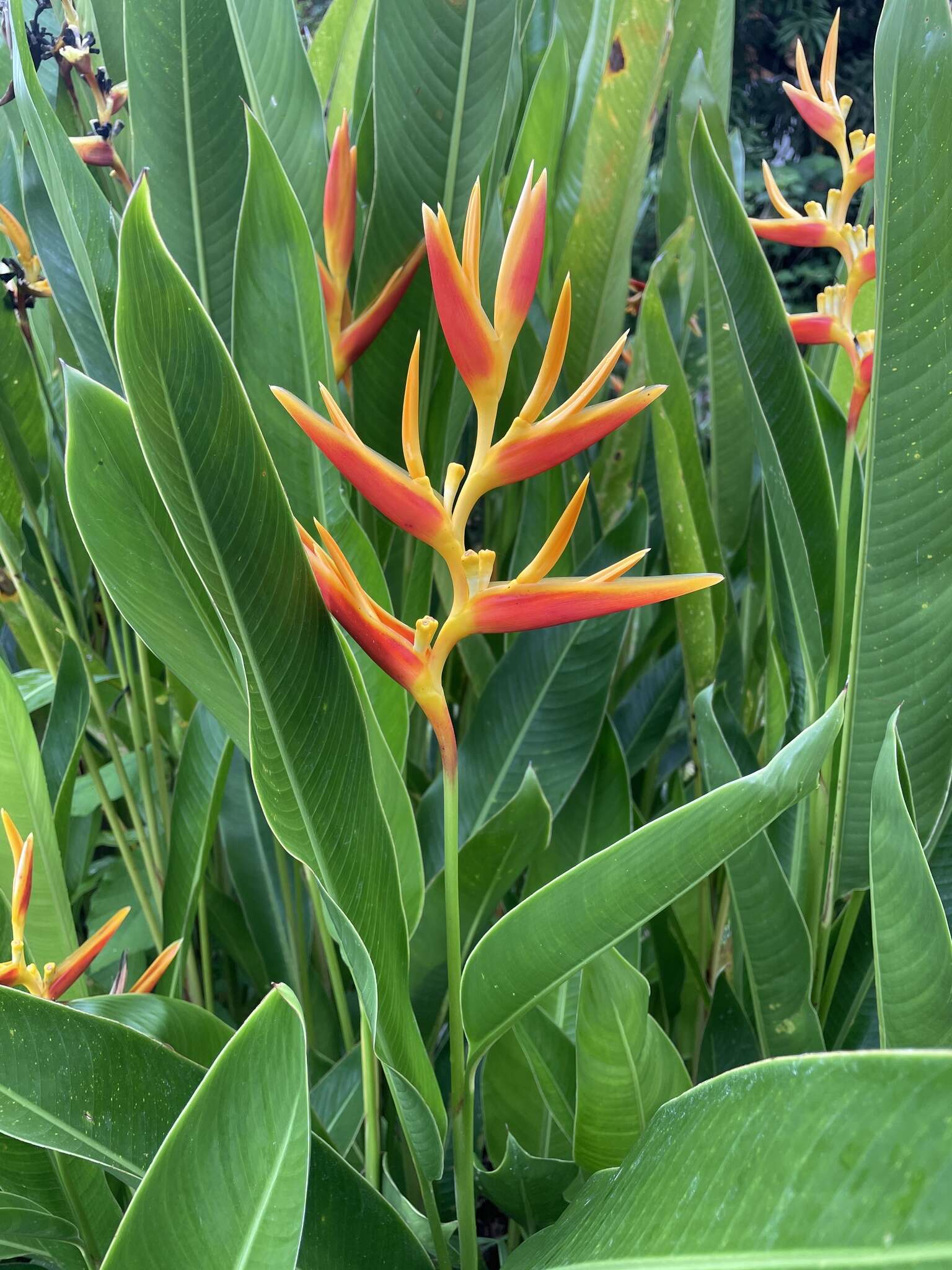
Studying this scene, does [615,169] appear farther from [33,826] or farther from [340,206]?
[33,826]

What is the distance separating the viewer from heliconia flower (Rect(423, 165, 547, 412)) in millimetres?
298

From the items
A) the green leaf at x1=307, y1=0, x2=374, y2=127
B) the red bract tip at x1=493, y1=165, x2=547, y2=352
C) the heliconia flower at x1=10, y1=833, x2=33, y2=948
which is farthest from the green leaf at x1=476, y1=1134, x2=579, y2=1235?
the green leaf at x1=307, y1=0, x2=374, y2=127

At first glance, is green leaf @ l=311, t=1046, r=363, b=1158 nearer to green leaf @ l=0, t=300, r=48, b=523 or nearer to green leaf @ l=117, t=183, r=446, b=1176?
green leaf @ l=117, t=183, r=446, b=1176

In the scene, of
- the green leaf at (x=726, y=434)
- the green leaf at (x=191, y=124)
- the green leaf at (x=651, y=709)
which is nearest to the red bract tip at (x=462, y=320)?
the green leaf at (x=191, y=124)

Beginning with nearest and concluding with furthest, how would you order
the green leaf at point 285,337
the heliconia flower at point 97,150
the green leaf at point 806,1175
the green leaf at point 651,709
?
1. the green leaf at point 806,1175
2. the green leaf at point 285,337
3. the heliconia flower at point 97,150
4. the green leaf at point 651,709

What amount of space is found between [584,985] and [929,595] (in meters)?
0.23

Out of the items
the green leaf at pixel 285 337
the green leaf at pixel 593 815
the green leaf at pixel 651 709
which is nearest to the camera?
the green leaf at pixel 285 337

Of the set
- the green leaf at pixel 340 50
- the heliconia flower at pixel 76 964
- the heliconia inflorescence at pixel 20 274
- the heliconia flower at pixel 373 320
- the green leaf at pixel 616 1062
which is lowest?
the green leaf at pixel 616 1062

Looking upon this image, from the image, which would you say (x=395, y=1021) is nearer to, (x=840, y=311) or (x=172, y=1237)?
(x=172, y=1237)

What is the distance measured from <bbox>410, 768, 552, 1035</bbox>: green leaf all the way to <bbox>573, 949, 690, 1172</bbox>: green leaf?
13 cm

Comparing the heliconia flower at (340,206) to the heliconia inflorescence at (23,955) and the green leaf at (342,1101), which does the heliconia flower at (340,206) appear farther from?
the green leaf at (342,1101)

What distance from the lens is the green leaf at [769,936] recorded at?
0.42 metres

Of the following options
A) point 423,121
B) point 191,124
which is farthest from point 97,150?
point 423,121

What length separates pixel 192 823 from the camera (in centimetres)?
57
